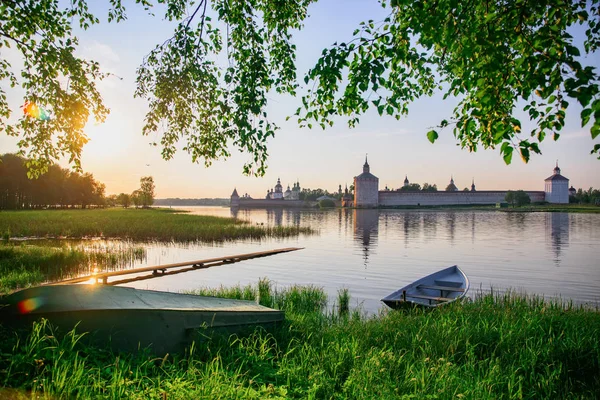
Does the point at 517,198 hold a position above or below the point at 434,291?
above

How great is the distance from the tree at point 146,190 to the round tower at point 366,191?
68432 mm

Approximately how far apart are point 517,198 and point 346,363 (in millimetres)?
144375

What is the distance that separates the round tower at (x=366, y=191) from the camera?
14325 cm

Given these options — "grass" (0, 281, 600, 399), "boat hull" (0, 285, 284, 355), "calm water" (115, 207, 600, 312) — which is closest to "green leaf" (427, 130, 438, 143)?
"grass" (0, 281, 600, 399)

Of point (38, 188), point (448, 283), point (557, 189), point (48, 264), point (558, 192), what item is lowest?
point (448, 283)

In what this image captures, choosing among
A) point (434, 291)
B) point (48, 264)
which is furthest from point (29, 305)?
point (48, 264)

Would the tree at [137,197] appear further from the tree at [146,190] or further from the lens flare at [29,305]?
the lens flare at [29,305]

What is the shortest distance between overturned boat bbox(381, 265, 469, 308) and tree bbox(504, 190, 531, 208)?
13471 centimetres

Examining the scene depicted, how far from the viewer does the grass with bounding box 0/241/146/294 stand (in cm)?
1220

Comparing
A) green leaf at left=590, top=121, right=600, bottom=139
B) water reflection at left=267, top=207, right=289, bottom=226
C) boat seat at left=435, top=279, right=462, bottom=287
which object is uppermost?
A: green leaf at left=590, top=121, right=600, bottom=139

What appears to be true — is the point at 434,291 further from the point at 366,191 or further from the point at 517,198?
the point at 517,198

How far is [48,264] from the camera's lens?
14703mm

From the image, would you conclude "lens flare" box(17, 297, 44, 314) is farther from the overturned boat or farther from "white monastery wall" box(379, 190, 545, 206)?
"white monastery wall" box(379, 190, 545, 206)

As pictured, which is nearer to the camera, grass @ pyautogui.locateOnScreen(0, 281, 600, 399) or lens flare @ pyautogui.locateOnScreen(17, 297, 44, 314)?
grass @ pyautogui.locateOnScreen(0, 281, 600, 399)
